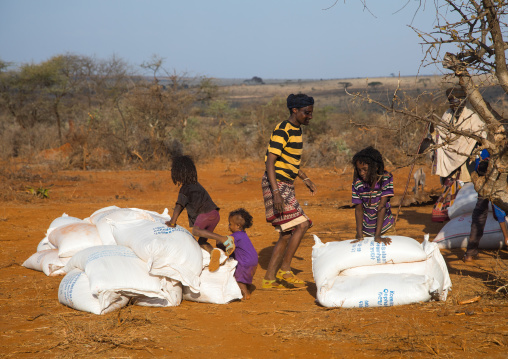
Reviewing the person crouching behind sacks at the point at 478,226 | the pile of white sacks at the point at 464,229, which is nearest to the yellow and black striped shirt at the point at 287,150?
the person crouching behind sacks at the point at 478,226

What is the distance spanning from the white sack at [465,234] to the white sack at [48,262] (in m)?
3.97

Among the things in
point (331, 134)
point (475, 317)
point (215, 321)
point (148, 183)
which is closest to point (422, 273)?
point (475, 317)

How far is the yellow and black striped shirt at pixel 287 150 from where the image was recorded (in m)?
4.15

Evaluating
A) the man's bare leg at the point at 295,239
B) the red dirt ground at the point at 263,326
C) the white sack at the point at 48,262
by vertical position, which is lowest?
the white sack at the point at 48,262

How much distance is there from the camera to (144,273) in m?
3.72

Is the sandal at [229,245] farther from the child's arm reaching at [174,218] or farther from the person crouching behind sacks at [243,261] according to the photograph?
the child's arm reaching at [174,218]

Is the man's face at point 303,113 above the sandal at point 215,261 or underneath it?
above

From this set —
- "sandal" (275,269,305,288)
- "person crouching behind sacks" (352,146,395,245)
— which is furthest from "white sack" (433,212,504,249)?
"sandal" (275,269,305,288)

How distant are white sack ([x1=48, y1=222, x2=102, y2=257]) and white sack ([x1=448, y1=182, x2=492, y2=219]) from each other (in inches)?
155

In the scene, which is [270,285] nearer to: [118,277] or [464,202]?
[118,277]

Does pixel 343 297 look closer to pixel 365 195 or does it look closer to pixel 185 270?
pixel 365 195

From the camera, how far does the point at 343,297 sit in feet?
11.9

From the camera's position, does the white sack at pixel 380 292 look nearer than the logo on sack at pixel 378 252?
Yes

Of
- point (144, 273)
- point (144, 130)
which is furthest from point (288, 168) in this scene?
point (144, 130)
